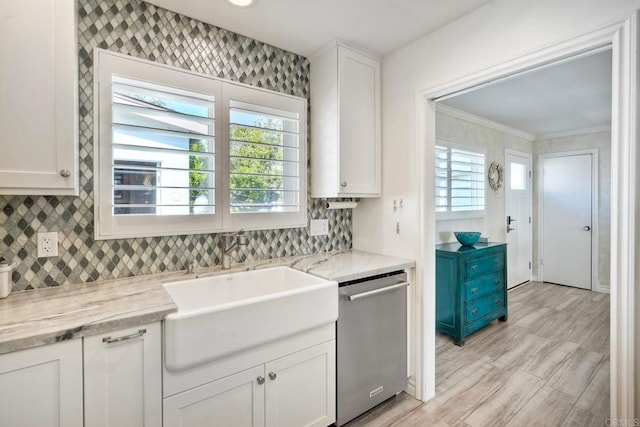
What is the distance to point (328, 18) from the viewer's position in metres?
1.92

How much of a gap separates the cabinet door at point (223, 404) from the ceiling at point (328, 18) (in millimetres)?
1961

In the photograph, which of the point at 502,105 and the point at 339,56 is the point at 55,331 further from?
the point at 502,105

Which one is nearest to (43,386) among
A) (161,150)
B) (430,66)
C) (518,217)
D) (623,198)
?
(161,150)

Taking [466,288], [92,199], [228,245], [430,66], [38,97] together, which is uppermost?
[430,66]

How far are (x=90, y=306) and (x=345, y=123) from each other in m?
1.77

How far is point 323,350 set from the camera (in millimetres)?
1712

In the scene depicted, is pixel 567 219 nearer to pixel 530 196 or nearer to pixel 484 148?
pixel 530 196

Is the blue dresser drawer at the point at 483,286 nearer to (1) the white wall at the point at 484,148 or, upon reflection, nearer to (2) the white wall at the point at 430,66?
(1) the white wall at the point at 484,148

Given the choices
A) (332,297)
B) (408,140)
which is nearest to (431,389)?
(332,297)

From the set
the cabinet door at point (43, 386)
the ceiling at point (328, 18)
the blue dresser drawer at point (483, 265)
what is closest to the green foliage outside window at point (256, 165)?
the ceiling at point (328, 18)

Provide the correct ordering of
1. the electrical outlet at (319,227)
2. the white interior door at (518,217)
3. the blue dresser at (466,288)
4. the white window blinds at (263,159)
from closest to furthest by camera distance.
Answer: the white window blinds at (263,159) → the electrical outlet at (319,227) → the blue dresser at (466,288) → the white interior door at (518,217)

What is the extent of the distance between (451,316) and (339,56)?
251 cm

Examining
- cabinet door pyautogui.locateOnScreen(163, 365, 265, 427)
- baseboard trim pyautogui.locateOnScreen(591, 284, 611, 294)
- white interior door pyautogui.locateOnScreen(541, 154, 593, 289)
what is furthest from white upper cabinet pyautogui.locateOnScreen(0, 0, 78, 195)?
baseboard trim pyautogui.locateOnScreen(591, 284, 611, 294)

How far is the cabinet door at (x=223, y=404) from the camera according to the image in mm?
1293
